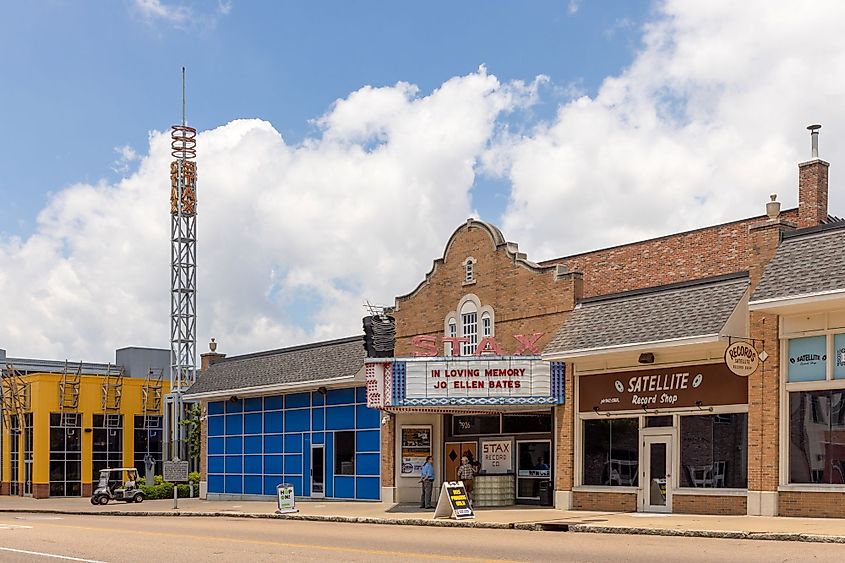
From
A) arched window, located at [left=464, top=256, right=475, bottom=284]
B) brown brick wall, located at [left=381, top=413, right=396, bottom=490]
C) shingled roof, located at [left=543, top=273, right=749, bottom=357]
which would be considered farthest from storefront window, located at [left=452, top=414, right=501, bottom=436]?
shingled roof, located at [left=543, top=273, right=749, bottom=357]

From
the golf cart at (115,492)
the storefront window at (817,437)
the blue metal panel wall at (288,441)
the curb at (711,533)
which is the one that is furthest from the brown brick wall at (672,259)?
the golf cart at (115,492)

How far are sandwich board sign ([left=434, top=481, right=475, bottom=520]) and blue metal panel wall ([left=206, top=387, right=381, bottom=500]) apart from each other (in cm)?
917

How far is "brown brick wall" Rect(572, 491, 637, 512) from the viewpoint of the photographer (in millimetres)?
26562

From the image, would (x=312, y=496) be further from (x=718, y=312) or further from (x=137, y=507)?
(x=718, y=312)

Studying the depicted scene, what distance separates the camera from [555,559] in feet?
50.7

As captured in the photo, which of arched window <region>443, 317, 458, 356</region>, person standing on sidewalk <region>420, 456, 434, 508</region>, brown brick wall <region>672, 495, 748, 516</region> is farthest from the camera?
arched window <region>443, 317, 458, 356</region>

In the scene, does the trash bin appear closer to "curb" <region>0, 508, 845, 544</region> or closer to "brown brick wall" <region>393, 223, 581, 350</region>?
"brown brick wall" <region>393, 223, 581, 350</region>

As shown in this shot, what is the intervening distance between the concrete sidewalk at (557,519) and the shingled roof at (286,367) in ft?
14.0

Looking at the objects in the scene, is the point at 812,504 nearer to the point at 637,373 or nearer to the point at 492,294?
the point at 637,373

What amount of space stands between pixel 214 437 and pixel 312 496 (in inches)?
300

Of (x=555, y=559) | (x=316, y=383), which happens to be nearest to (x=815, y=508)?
(x=555, y=559)

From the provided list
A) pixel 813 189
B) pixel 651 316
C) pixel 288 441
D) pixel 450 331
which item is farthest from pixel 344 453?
pixel 813 189

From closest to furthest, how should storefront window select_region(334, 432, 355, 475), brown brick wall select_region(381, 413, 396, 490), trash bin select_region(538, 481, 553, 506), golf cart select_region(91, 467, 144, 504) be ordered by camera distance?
1. trash bin select_region(538, 481, 553, 506)
2. brown brick wall select_region(381, 413, 396, 490)
3. storefront window select_region(334, 432, 355, 475)
4. golf cart select_region(91, 467, 144, 504)

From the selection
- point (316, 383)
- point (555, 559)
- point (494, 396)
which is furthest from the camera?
point (316, 383)
